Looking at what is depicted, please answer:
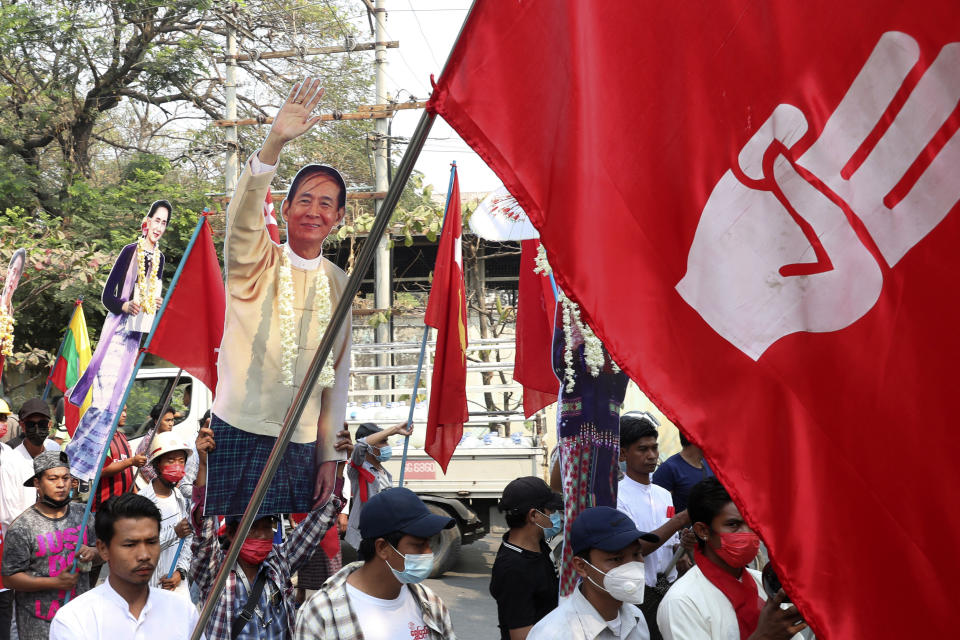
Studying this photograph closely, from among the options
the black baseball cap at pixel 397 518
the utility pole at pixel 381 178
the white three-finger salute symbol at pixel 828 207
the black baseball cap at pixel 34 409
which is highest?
the utility pole at pixel 381 178

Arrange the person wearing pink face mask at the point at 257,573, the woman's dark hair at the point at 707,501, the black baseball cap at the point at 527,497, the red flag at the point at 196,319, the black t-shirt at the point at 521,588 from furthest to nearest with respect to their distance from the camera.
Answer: the red flag at the point at 196,319, the black baseball cap at the point at 527,497, the black t-shirt at the point at 521,588, the person wearing pink face mask at the point at 257,573, the woman's dark hair at the point at 707,501

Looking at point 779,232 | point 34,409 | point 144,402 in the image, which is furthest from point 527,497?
point 144,402

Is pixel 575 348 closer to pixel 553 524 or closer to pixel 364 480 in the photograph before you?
pixel 553 524

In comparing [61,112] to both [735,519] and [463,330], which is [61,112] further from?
[735,519]

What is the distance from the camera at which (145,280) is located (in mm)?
6934

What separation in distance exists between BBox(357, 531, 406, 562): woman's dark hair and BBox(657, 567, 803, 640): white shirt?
1017mm

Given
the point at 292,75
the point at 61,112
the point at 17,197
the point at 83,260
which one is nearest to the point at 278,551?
the point at 292,75

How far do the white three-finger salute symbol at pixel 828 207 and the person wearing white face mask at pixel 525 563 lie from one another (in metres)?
2.54

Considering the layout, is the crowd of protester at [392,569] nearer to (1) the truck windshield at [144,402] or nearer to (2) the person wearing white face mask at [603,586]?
(2) the person wearing white face mask at [603,586]

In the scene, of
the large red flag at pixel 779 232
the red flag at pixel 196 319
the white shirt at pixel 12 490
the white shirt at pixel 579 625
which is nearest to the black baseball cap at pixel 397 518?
the white shirt at pixel 579 625

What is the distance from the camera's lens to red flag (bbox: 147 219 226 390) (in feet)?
19.2

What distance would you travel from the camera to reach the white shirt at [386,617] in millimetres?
3314

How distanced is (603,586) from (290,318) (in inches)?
87.8

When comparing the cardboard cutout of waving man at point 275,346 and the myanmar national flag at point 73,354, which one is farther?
the myanmar national flag at point 73,354
